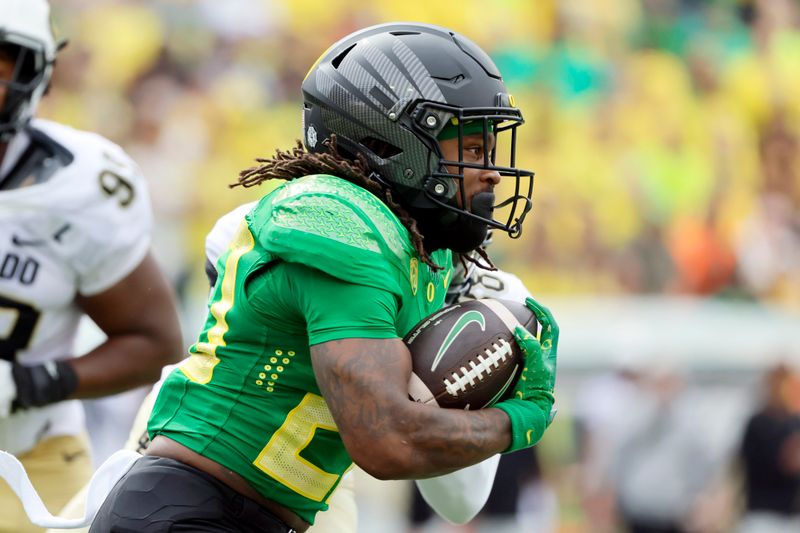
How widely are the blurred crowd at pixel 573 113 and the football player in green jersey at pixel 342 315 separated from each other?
593 centimetres

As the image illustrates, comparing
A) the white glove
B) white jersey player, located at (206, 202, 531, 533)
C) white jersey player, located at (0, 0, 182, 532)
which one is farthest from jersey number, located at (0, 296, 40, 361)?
white jersey player, located at (206, 202, 531, 533)

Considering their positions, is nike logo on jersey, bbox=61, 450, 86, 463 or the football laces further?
nike logo on jersey, bbox=61, 450, 86, 463

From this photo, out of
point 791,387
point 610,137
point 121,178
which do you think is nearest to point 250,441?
point 121,178

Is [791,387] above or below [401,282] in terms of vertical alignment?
below

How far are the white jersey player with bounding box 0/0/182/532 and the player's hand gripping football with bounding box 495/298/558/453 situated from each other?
172 centimetres

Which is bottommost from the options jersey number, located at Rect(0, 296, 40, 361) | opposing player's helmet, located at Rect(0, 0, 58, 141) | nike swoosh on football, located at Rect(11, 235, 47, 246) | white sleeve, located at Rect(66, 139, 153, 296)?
jersey number, located at Rect(0, 296, 40, 361)

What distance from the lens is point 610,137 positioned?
10227 mm

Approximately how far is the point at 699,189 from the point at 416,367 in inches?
318

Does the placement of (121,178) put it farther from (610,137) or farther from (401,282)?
(610,137)

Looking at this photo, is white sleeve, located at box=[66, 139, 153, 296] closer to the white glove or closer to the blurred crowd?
the white glove

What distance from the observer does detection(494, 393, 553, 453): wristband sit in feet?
8.13

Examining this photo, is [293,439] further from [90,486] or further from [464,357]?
[90,486]

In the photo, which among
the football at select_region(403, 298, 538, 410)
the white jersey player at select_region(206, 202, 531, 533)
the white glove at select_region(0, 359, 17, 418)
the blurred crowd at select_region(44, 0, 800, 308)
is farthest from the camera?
the blurred crowd at select_region(44, 0, 800, 308)

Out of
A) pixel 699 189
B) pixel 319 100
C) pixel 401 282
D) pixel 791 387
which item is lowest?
pixel 791 387
